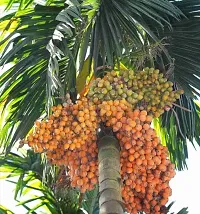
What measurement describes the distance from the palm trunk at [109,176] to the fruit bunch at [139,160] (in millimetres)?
82

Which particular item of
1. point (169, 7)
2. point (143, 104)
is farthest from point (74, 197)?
point (169, 7)

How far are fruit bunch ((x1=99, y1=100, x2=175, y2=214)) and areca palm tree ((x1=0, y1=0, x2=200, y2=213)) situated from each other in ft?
1.27

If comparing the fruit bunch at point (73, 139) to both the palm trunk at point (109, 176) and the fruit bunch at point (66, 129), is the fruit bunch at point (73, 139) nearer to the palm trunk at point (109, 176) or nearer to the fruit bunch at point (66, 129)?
the fruit bunch at point (66, 129)

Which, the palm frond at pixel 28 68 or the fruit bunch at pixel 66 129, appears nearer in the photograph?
the fruit bunch at pixel 66 129

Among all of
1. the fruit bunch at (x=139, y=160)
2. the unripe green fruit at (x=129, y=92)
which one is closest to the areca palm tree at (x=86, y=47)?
the unripe green fruit at (x=129, y=92)

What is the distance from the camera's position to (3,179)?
542 cm

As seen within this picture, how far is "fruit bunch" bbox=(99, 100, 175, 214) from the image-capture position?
2834mm

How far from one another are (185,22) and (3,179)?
9.15ft

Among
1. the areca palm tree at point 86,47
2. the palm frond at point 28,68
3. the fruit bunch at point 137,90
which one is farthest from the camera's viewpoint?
the palm frond at point 28,68

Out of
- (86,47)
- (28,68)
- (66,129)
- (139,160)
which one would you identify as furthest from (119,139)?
(28,68)

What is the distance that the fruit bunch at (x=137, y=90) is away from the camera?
9.92 ft

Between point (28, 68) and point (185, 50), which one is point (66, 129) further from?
point (185, 50)

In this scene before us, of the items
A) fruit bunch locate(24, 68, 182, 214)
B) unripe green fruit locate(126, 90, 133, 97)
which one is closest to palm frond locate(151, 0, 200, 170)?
unripe green fruit locate(126, 90, 133, 97)

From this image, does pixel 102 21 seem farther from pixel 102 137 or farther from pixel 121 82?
pixel 102 137
